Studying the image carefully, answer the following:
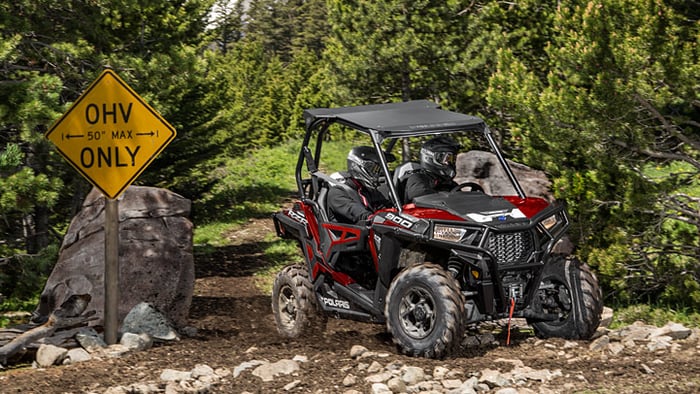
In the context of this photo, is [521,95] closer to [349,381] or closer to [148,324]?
[148,324]

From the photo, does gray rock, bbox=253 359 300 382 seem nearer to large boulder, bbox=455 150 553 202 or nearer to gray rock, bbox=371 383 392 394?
gray rock, bbox=371 383 392 394

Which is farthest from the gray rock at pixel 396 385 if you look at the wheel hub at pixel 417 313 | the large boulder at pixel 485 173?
the large boulder at pixel 485 173

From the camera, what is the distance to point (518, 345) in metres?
7.72

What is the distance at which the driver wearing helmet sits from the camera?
7.95m

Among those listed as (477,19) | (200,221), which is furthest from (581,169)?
(200,221)

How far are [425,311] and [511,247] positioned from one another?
0.94m

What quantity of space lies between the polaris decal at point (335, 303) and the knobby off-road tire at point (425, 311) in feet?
3.95

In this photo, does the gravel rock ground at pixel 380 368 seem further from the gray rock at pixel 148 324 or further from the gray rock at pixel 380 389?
the gray rock at pixel 148 324

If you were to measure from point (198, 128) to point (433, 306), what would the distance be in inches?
613

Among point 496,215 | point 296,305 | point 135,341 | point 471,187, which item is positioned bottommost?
point 135,341

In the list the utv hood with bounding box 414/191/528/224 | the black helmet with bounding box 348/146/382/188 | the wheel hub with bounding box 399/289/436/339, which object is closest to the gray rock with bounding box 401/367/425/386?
the wheel hub with bounding box 399/289/436/339

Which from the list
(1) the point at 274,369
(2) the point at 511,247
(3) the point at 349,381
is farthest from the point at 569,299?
(1) the point at 274,369

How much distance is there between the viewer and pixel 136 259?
1011cm

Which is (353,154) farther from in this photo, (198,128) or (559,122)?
(198,128)
